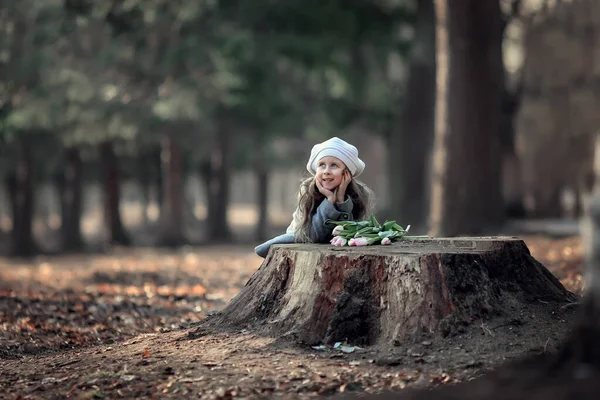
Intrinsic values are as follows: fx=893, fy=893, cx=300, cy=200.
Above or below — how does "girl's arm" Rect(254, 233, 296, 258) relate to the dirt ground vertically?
above

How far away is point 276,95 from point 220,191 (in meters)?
5.75

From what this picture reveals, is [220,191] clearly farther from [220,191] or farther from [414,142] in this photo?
[414,142]

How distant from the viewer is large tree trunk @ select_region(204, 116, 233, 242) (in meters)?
28.1

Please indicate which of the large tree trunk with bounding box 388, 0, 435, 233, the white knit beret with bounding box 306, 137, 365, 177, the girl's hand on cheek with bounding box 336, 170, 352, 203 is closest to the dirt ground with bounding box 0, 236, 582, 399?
the girl's hand on cheek with bounding box 336, 170, 352, 203

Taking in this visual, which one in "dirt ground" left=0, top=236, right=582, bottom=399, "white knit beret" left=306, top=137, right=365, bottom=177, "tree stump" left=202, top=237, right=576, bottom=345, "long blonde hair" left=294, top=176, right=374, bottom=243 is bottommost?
"dirt ground" left=0, top=236, right=582, bottom=399

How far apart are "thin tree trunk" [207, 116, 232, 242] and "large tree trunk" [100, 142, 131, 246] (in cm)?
308

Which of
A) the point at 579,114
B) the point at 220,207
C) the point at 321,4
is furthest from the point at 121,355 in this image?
the point at 579,114

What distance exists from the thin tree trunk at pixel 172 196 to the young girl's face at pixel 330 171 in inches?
664

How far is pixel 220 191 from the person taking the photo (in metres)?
29.2

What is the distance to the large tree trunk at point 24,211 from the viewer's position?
2586 centimetres

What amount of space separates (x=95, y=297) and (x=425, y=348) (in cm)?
692

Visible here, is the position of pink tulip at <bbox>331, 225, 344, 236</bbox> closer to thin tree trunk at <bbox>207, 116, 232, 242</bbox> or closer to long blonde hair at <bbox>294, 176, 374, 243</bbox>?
long blonde hair at <bbox>294, 176, 374, 243</bbox>

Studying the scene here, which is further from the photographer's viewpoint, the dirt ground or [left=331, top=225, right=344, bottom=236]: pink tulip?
[left=331, top=225, right=344, bottom=236]: pink tulip

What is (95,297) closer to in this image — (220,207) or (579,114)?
(220,207)
